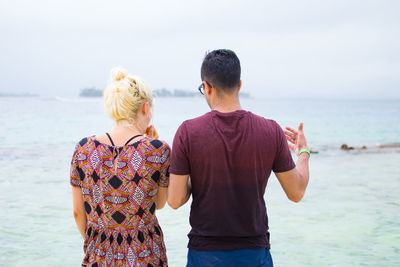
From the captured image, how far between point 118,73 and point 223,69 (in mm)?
627

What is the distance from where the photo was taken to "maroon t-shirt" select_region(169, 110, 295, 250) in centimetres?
221

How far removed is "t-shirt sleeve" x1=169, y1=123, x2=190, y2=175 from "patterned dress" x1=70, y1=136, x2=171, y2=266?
0.54 ft

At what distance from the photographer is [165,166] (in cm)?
243

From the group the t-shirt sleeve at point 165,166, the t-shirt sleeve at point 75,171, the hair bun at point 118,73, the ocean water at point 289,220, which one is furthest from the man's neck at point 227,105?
the ocean water at point 289,220

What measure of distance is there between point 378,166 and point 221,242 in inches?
496

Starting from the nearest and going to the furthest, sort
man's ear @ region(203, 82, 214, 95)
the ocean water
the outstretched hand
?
1. man's ear @ region(203, 82, 214, 95)
2. the outstretched hand
3. the ocean water

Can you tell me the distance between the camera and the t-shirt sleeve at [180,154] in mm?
2234

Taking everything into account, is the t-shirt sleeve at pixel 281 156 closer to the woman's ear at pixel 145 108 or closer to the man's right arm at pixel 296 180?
the man's right arm at pixel 296 180

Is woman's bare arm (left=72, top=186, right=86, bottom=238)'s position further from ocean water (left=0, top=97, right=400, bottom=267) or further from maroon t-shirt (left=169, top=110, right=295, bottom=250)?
ocean water (left=0, top=97, right=400, bottom=267)

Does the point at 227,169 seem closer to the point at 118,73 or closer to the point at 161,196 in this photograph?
the point at 161,196

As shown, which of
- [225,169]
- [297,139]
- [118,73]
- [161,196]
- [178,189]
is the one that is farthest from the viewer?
[297,139]

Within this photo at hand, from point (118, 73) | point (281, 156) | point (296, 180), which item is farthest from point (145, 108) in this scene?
point (296, 180)

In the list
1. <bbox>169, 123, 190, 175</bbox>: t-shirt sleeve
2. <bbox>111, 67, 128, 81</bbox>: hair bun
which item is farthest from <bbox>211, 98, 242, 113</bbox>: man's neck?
<bbox>111, 67, 128, 81</bbox>: hair bun

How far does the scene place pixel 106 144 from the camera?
2.37m
